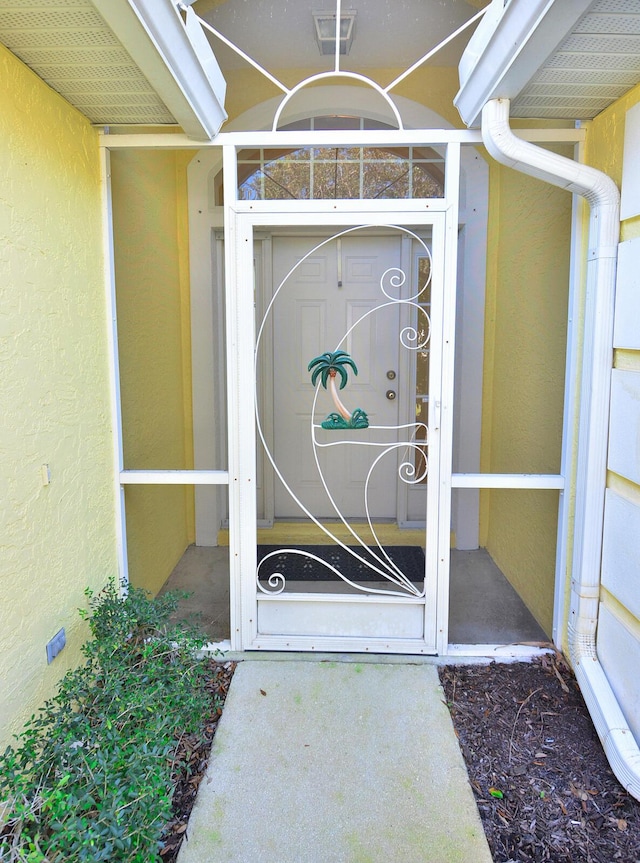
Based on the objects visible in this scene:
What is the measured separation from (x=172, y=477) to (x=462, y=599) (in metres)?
1.84

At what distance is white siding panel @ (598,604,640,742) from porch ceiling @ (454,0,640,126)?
200cm

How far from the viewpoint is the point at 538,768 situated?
1.96 meters

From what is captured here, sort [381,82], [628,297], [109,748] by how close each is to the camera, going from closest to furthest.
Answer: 1. [109,748]
2. [628,297]
3. [381,82]

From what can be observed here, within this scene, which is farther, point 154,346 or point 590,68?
point 154,346

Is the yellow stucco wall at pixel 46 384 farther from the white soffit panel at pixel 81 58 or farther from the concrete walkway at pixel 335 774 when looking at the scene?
the concrete walkway at pixel 335 774

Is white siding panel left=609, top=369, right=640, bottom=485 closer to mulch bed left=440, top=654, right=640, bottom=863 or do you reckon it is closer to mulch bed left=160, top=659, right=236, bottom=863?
mulch bed left=440, top=654, right=640, bottom=863

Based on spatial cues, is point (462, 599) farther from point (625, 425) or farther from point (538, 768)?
point (625, 425)

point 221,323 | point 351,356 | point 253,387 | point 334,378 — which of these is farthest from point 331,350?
point 253,387

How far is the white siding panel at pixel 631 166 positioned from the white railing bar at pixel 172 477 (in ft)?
6.49

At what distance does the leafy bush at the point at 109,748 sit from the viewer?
53.9 inches

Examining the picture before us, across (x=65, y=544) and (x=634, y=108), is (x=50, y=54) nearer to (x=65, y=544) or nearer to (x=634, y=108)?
(x=65, y=544)

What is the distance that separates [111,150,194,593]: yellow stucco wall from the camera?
2.84m

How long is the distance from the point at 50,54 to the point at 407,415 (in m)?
2.84

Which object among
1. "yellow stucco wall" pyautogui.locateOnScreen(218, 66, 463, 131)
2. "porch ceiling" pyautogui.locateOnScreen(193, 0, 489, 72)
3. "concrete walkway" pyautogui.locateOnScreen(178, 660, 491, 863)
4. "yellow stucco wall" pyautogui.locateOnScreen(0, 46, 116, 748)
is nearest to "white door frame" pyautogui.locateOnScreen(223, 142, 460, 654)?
"concrete walkway" pyautogui.locateOnScreen(178, 660, 491, 863)
